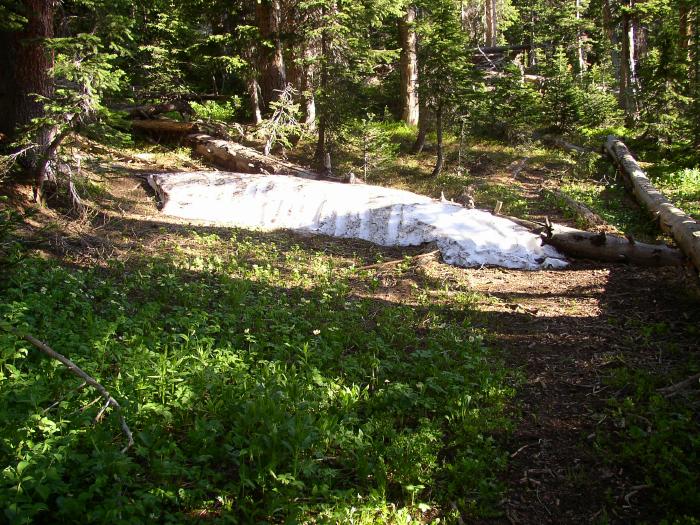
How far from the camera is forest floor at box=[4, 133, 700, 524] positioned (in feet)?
11.9

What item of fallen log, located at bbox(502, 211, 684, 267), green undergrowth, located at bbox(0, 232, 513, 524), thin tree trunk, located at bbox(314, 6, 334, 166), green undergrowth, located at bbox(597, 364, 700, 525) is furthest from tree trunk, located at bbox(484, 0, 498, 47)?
green undergrowth, located at bbox(597, 364, 700, 525)

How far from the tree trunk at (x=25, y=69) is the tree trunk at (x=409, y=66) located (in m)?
10.8

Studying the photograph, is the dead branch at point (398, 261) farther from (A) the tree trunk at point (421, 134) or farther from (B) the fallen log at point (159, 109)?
(B) the fallen log at point (159, 109)

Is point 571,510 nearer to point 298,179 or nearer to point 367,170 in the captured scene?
point 298,179

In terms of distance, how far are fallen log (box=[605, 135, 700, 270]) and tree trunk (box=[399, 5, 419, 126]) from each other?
21.7 feet

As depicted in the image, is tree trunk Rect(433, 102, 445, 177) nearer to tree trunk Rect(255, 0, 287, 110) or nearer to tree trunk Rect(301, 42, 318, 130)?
tree trunk Rect(301, 42, 318, 130)

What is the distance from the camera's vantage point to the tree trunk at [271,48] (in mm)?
14156

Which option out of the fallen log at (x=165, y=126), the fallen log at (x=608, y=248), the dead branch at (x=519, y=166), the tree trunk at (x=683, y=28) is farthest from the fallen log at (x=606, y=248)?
the tree trunk at (x=683, y=28)

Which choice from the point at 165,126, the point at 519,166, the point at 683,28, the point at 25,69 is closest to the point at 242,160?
the point at 165,126

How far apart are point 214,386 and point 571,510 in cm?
287

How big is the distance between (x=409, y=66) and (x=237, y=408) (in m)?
16.3

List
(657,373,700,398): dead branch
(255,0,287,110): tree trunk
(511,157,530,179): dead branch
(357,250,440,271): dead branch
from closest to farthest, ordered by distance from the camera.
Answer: (657,373,700,398): dead branch → (357,250,440,271): dead branch → (255,0,287,110): tree trunk → (511,157,530,179): dead branch

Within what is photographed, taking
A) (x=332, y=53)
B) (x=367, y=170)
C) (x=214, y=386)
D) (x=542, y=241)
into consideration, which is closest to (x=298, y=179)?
Answer: (x=367, y=170)

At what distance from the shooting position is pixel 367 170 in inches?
Answer: 559
